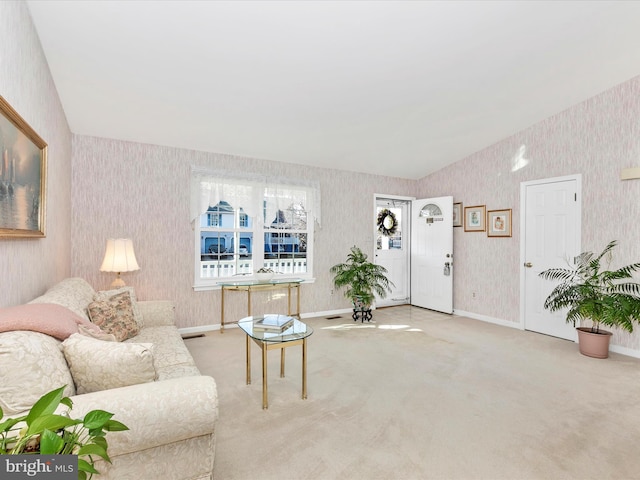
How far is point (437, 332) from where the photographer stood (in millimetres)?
4289

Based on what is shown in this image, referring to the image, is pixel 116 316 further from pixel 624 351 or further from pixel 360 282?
pixel 624 351

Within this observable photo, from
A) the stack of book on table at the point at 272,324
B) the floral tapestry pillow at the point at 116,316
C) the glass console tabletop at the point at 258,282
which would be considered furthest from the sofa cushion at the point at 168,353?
Result: the glass console tabletop at the point at 258,282

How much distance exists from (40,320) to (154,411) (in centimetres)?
72

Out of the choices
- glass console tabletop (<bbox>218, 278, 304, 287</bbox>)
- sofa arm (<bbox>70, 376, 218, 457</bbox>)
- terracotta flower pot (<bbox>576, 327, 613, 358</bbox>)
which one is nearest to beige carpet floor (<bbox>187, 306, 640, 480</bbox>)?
terracotta flower pot (<bbox>576, 327, 613, 358</bbox>)

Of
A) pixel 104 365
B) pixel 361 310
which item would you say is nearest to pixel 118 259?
pixel 104 365

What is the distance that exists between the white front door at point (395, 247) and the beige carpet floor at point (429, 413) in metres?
2.10

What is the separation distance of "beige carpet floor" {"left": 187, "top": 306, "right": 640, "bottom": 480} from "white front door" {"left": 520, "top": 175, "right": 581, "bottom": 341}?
0.44 m

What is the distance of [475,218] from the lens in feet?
16.6

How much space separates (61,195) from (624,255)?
18.8 ft

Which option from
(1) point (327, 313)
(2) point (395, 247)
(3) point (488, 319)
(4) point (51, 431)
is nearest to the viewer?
(4) point (51, 431)

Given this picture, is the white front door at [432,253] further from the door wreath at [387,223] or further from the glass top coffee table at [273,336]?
the glass top coffee table at [273,336]

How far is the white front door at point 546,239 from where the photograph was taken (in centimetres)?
399

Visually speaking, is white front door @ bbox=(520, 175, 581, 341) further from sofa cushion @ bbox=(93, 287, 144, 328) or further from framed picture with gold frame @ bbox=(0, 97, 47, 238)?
framed picture with gold frame @ bbox=(0, 97, 47, 238)

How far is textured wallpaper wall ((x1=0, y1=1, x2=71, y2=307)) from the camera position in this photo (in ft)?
6.04
